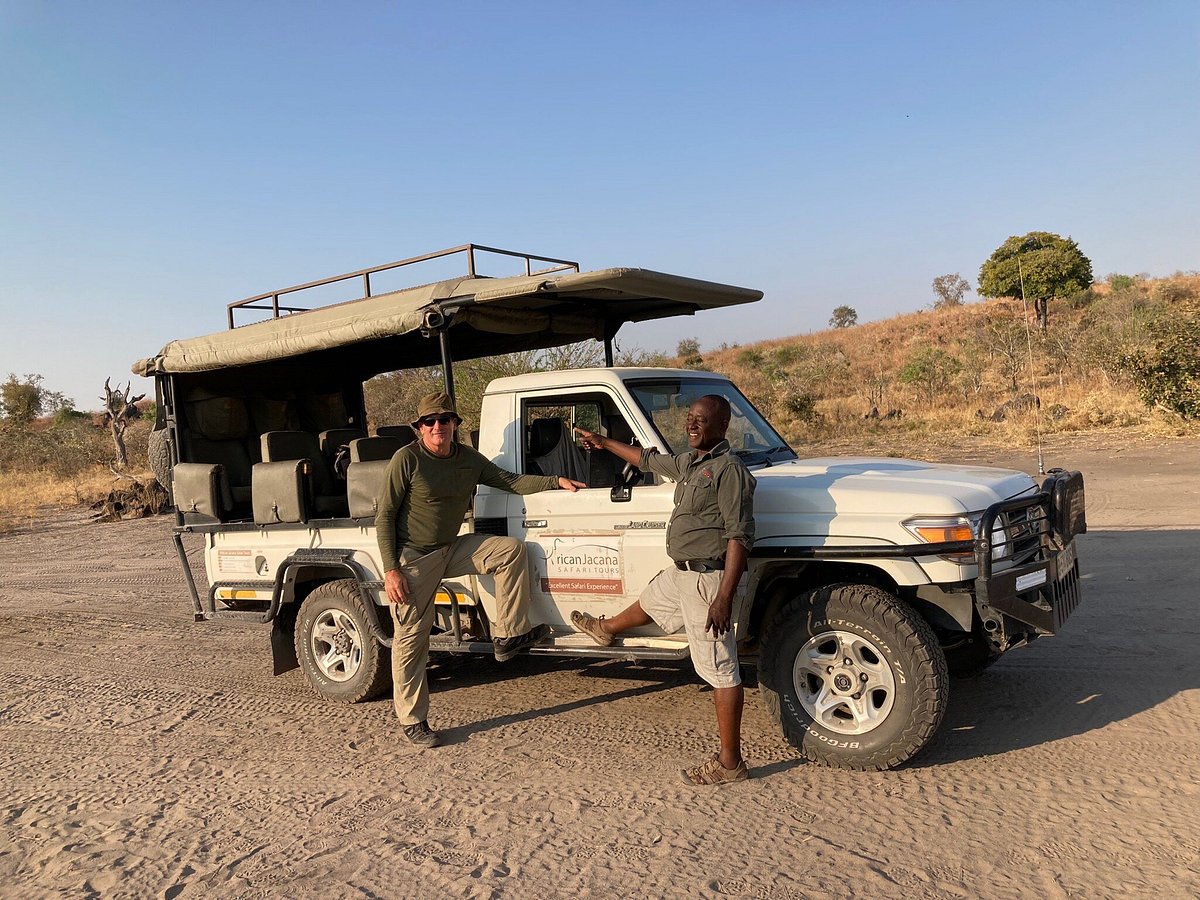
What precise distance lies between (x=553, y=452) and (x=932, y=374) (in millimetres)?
24271

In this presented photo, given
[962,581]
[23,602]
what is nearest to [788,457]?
[962,581]

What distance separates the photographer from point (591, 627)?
16.3ft

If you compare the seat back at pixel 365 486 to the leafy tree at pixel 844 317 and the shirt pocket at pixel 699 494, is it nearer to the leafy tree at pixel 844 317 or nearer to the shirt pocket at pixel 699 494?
the shirt pocket at pixel 699 494

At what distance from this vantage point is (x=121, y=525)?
18219 mm

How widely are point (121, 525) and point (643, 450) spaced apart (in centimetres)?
1649

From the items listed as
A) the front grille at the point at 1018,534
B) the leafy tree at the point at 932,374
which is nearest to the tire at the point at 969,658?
the front grille at the point at 1018,534

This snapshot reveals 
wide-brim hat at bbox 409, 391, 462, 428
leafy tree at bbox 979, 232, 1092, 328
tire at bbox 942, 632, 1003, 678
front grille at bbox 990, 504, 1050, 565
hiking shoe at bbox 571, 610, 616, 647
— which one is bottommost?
tire at bbox 942, 632, 1003, 678

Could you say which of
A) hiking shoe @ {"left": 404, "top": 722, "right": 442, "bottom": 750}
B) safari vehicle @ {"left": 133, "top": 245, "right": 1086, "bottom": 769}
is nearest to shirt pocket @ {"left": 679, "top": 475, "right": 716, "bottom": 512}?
safari vehicle @ {"left": 133, "top": 245, "right": 1086, "bottom": 769}

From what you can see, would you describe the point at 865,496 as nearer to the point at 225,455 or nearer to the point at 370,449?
the point at 370,449

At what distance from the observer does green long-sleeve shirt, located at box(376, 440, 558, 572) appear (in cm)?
512

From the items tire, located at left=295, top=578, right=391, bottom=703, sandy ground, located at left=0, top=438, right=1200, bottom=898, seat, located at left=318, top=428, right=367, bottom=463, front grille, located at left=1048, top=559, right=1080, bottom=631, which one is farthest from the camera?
seat, located at left=318, top=428, right=367, bottom=463

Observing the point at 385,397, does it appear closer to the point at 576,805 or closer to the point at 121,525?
the point at 121,525

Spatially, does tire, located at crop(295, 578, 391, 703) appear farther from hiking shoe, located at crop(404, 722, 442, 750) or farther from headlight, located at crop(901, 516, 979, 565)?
headlight, located at crop(901, 516, 979, 565)

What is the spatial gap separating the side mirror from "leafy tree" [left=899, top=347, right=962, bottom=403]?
22.4 m
